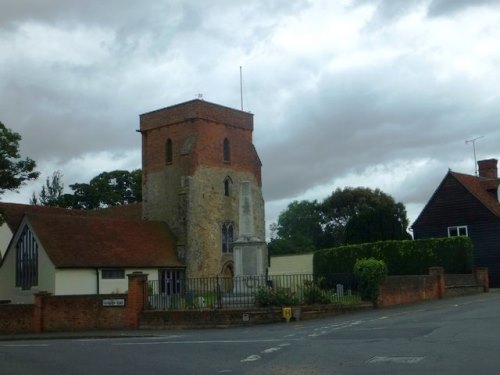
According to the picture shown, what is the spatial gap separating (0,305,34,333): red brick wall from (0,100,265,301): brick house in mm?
13950

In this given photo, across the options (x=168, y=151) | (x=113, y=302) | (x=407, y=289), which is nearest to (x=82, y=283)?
(x=113, y=302)

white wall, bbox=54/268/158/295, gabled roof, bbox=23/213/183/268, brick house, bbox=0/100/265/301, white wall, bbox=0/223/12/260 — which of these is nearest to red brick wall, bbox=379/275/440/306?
white wall, bbox=54/268/158/295

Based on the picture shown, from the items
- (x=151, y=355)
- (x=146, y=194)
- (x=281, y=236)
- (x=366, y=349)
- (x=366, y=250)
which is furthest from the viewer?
(x=281, y=236)

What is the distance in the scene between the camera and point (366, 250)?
4841 centimetres

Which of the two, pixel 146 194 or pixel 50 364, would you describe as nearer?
pixel 50 364

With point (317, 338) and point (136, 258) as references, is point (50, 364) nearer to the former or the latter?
point (317, 338)

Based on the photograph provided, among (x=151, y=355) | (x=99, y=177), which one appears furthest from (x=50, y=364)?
(x=99, y=177)

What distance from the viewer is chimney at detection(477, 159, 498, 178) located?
5894 centimetres

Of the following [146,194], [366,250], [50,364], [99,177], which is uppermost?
[99,177]

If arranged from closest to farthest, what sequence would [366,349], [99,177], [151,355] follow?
[366,349]
[151,355]
[99,177]

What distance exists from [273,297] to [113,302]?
21.1ft

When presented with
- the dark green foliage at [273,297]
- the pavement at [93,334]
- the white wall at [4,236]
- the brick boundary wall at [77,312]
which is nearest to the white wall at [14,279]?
the white wall at [4,236]

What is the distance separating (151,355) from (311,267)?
43.7 meters

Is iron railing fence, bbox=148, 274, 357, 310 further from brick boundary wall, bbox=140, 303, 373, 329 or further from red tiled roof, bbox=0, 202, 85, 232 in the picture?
red tiled roof, bbox=0, 202, 85, 232
